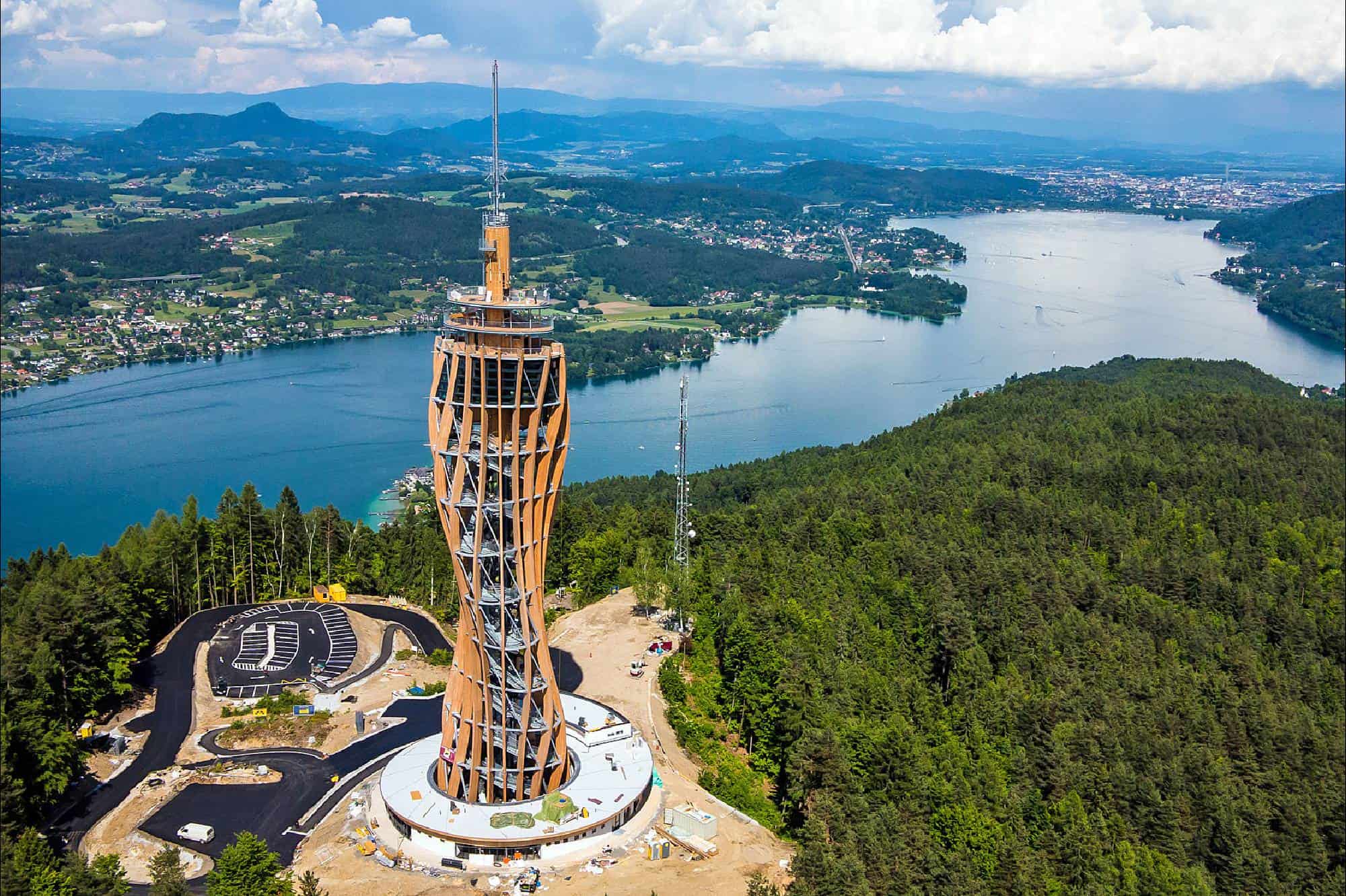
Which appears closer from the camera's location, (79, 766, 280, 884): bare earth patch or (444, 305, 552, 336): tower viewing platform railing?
(444, 305, 552, 336): tower viewing platform railing

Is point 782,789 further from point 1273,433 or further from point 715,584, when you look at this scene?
point 1273,433

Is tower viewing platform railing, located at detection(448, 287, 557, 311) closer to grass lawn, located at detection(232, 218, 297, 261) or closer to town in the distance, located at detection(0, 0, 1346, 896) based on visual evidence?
town in the distance, located at detection(0, 0, 1346, 896)

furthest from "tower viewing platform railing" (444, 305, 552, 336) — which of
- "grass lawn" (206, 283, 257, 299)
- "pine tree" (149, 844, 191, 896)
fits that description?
"grass lawn" (206, 283, 257, 299)

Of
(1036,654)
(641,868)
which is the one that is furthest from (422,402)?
(641,868)

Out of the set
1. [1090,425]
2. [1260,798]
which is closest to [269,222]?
[1090,425]

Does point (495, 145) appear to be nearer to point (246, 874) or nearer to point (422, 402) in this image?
point (246, 874)

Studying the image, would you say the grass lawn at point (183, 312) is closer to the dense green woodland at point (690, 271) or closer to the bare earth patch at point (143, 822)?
the dense green woodland at point (690, 271)
